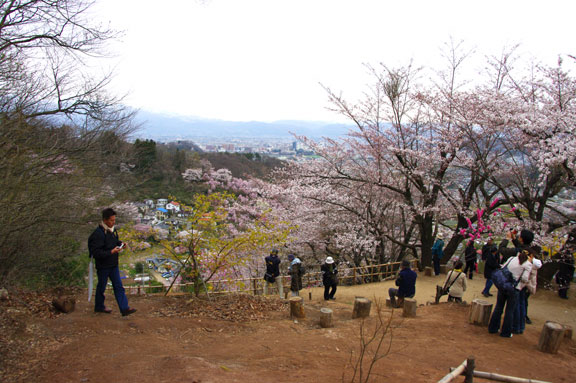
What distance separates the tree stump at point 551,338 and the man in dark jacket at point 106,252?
240 inches

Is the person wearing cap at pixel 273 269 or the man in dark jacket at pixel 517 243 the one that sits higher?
the man in dark jacket at pixel 517 243

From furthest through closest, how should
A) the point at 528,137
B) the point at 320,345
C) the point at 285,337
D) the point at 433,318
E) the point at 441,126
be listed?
the point at 441,126 → the point at 528,137 → the point at 433,318 → the point at 285,337 → the point at 320,345

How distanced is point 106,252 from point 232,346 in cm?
224

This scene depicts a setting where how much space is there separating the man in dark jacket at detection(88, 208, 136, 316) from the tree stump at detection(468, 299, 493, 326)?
5601mm

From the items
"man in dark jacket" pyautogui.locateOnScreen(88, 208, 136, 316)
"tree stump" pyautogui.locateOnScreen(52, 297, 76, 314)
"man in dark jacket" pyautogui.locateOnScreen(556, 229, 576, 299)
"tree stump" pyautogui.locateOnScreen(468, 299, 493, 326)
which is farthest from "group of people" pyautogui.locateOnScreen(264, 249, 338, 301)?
"man in dark jacket" pyautogui.locateOnScreen(556, 229, 576, 299)

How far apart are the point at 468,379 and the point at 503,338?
2588 mm

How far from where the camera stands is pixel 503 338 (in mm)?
5285

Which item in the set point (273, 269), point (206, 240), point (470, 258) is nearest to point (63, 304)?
point (206, 240)

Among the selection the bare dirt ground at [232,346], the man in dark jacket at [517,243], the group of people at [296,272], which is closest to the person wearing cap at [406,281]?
the bare dirt ground at [232,346]

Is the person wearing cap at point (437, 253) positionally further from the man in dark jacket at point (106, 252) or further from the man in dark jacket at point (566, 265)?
the man in dark jacket at point (106, 252)

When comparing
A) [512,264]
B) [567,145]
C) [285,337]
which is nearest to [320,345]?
[285,337]

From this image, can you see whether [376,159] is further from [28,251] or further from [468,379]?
[28,251]

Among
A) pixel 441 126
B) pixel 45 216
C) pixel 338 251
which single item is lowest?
pixel 338 251

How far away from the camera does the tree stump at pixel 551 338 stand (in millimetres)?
4789
